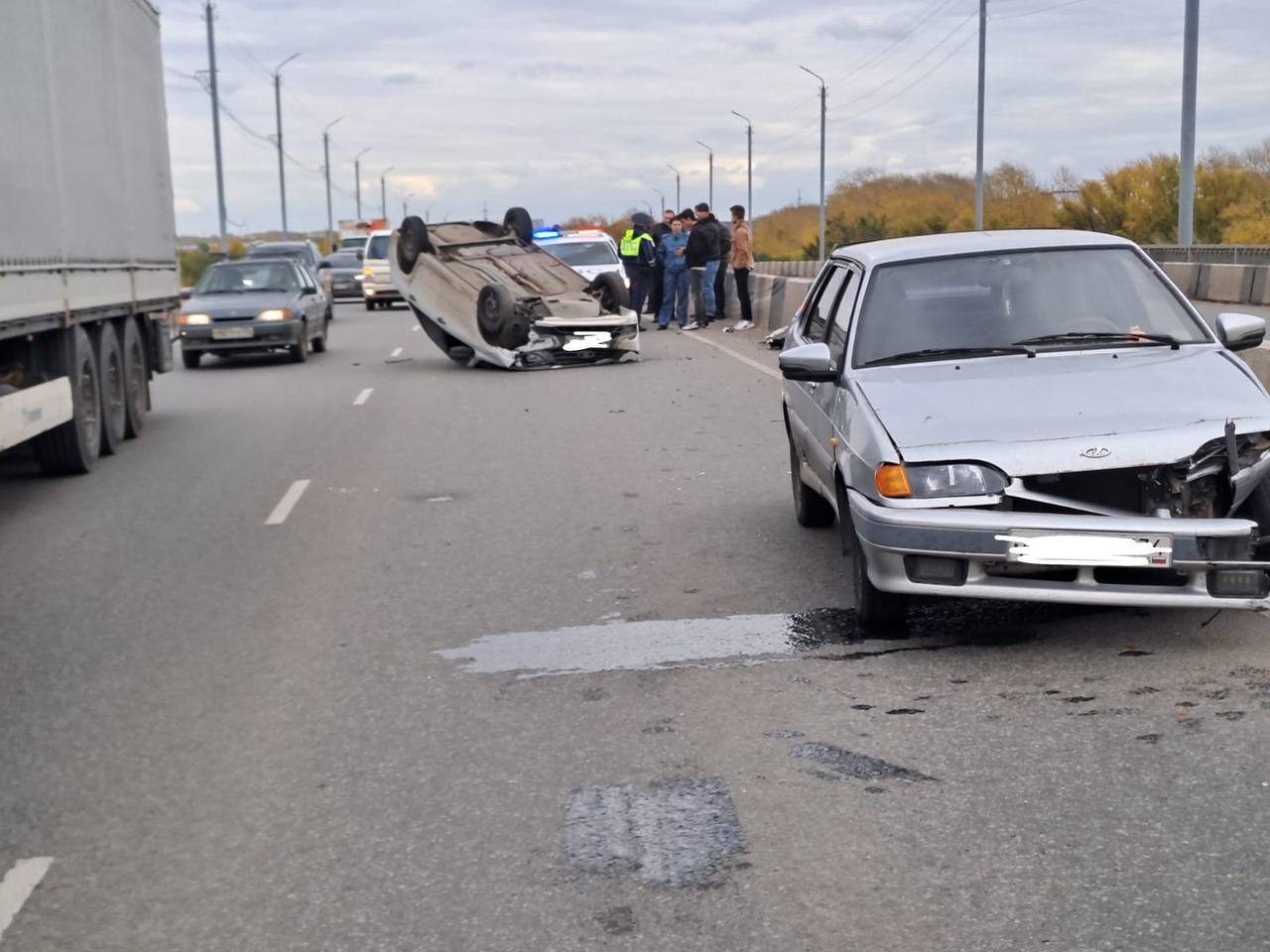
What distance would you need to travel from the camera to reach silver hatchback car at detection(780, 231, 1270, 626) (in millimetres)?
5836

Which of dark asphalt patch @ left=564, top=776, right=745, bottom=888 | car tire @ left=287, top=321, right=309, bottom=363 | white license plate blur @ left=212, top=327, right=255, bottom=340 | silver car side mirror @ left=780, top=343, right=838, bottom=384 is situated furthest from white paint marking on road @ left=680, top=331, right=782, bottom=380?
dark asphalt patch @ left=564, top=776, right=745, bottom=888

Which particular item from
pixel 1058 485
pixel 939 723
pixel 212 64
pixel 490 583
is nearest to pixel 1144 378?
pixel 1058 485

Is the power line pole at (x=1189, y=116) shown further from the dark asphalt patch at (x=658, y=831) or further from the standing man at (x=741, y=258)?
the dark asphalt patch at (x=658, y=831)

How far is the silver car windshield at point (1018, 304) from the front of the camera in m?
7.21

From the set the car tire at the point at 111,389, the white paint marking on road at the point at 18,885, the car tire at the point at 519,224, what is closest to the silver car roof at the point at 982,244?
the white paint marking on road at the point at 18,885

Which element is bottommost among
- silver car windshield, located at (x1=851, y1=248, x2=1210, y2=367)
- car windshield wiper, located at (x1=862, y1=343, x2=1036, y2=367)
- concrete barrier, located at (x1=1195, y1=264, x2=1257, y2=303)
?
concrete barrier, located at (x1=1195, y1=264, x2=1257, y2=303)

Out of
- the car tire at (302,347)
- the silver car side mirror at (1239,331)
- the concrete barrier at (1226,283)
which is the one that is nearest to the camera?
the silver car side mirror at (1239,331)

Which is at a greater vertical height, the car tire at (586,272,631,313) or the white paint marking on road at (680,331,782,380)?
the car tire at (586,272,631,313)

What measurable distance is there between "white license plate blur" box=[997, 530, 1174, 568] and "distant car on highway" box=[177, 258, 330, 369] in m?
18.4

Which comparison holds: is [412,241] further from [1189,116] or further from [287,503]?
[1189,116]

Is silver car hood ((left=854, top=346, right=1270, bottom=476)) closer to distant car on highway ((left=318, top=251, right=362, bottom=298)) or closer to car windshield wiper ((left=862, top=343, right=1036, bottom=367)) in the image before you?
car windshield wiper ((left=862, top=343, right=1036, bottom=367))

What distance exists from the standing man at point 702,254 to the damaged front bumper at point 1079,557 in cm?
2043

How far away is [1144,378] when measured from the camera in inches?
257

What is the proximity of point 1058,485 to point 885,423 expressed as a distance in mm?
713
